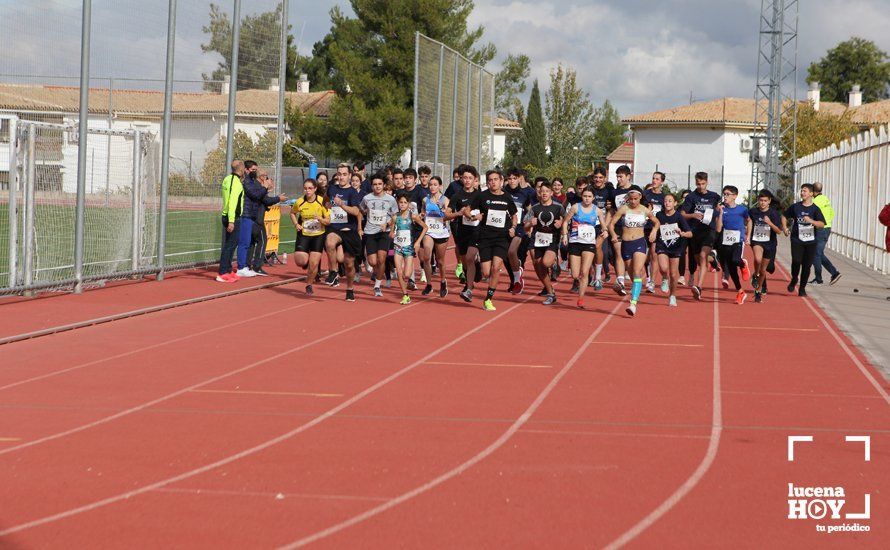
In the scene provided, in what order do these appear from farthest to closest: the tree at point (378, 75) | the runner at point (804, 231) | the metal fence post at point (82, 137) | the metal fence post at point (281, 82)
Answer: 1. the tree at point (378, 75)
2. the metal fence post at point (281, 82)
3. the runner at point (804, 231)
4. the metal fence post at point (82, 137)

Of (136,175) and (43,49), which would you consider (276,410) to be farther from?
(136,175)

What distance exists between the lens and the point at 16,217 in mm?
17000

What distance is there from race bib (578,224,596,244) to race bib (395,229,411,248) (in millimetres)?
2553

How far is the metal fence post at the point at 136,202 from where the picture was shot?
805 inches

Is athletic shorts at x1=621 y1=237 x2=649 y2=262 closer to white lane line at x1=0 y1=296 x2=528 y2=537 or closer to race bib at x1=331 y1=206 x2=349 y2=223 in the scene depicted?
race bib at x1=331 y1=206 x2=349 y2=223

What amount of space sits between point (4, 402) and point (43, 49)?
8362 millimetres

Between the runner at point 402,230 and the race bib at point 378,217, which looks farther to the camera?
the runner at point 402,230

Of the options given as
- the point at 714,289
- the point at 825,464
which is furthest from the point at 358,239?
the point at 825,464

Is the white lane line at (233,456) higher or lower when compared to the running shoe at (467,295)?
lower

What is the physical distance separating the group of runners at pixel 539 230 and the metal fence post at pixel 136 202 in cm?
269

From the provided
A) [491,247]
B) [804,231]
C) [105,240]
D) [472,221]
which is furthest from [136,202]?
[804,231]

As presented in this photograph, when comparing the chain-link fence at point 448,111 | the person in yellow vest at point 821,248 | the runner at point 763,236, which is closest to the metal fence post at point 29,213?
the runner at point 763,236

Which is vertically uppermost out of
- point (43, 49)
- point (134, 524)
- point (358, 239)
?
point (43, 49)

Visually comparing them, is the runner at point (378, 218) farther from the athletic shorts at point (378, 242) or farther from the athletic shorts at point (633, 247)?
the athletic shorts at point (633, 247)
